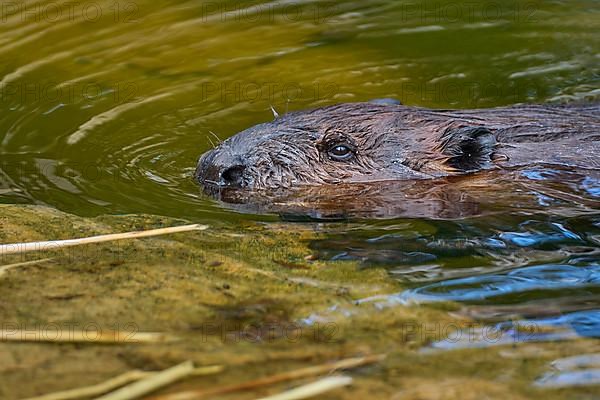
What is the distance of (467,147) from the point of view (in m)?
5.53

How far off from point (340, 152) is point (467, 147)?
0.74 m

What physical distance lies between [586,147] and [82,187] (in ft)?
9.58

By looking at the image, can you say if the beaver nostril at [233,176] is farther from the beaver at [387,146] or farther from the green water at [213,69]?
the green water at [213,69]

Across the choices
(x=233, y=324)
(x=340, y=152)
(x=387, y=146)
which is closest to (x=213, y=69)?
(x=340, y=152)

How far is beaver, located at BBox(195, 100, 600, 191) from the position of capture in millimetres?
5480

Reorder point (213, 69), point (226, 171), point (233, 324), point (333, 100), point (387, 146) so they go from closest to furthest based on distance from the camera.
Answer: point (233, 324), point (226, 171), point (387, 146), point (333, 100), point (213, 69)

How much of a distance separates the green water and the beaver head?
352 mm

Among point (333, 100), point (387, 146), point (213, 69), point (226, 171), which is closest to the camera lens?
point (226, 171)

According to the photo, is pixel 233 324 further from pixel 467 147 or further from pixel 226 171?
pixel 467 147

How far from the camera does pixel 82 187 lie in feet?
18.6

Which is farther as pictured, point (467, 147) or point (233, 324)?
point (467, 147)

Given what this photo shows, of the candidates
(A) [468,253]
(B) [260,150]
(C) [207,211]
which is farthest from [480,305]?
(B) [260,150]

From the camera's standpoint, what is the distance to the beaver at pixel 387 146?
548cm

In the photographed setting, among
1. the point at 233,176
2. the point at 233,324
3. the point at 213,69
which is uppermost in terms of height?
the point at 213,69
